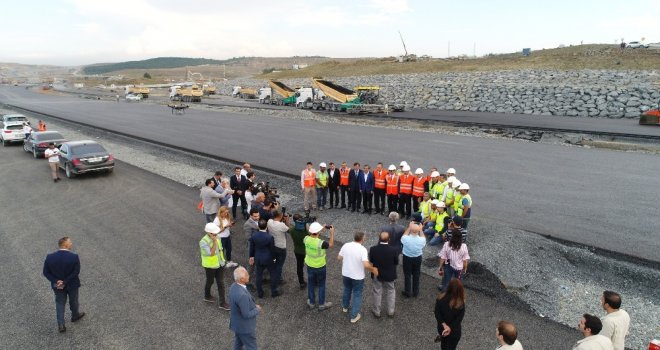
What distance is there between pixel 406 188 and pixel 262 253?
590cm

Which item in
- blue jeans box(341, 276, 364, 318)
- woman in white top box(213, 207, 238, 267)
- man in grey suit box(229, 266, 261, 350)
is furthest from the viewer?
woman in white top box(213, 207, 238, 267)

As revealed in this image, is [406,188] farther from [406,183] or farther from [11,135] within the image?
[11,135]

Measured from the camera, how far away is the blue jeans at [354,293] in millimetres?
7230

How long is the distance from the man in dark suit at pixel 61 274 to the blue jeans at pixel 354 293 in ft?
15.9

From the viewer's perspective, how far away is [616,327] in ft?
16.7

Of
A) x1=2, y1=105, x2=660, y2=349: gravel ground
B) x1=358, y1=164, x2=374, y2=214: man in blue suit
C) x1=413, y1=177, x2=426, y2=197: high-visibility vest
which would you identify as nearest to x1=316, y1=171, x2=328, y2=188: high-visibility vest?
x1=2, y1=105, x2=660, y2=349: gravel ground

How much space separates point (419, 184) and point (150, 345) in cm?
833

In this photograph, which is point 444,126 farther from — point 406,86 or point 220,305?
point 220,305

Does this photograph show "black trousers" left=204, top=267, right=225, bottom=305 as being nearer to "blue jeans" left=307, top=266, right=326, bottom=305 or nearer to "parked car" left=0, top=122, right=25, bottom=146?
"blue jeans" left=307, top=266, right=326, bottom=305

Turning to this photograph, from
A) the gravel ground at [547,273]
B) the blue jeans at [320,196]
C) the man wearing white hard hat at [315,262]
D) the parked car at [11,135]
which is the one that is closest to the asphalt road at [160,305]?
the man wearing white hard hat at [315,262]

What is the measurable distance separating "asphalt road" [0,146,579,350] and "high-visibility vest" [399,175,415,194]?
3.13 meters

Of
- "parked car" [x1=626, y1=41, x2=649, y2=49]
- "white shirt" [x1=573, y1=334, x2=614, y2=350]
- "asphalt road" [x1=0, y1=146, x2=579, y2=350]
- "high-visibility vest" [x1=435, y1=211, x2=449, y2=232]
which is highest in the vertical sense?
"parked car" [x1=626, y1=41, x2=649, y2=49]

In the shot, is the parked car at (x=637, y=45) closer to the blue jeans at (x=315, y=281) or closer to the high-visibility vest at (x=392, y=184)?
the high-visibility vest at (x=392, y=184)

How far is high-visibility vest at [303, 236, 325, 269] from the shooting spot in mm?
7363
